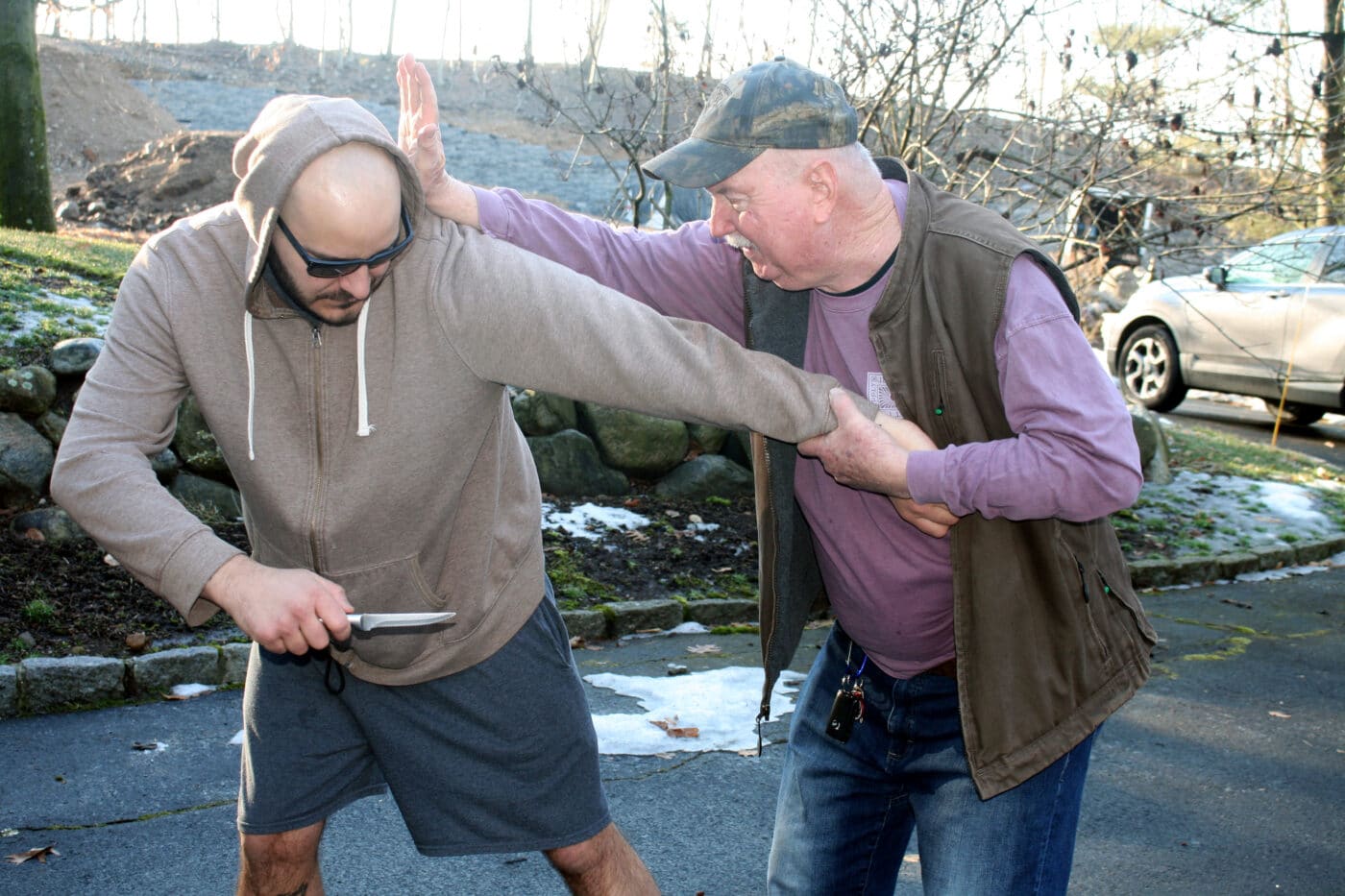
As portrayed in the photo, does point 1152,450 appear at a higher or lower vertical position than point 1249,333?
lower

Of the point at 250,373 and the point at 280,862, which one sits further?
the point at 280,862

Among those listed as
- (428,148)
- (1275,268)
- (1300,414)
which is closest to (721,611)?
(428,148)

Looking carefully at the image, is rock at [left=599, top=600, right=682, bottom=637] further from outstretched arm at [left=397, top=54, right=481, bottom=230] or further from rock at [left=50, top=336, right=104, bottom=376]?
outstretched arm at [left=397, top=54, right=481, bottom=230]

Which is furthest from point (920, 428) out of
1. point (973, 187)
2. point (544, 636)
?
point (973, 187)

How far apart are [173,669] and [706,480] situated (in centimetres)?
417

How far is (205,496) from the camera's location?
6.99 metres

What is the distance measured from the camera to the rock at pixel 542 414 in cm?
836

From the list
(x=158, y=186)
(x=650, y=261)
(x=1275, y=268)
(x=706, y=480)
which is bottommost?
(x=706, y=480)

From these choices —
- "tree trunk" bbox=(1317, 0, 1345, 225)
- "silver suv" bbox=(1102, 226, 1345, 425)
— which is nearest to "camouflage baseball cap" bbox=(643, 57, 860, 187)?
"tree trunk" bbox=(1317, 0, 1345, 225)

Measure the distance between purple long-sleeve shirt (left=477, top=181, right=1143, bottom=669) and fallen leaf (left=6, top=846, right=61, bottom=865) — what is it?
269cm

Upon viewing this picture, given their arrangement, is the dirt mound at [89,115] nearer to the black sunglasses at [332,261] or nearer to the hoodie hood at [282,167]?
the hoodie hood at [282,167]

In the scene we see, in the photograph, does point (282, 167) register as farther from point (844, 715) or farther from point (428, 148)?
point (844, 715)

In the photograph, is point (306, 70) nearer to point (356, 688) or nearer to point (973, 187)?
point (973, 187)

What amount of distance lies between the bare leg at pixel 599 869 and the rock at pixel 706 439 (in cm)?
636
